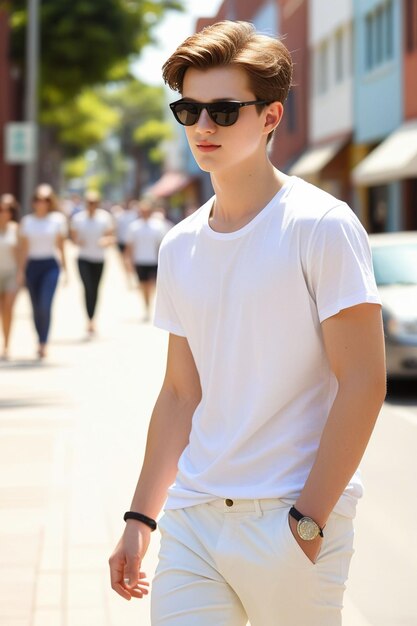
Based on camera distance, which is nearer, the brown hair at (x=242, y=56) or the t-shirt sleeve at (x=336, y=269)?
the t-shirt sleeve at (x=336, y=269)

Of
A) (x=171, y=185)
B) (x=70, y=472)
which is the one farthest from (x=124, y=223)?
(x=171, y=185)

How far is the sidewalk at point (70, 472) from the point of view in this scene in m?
5.58

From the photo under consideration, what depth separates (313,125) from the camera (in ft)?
144

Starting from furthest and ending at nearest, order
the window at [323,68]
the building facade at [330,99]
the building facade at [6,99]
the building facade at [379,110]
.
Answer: the window at [323,68] → the building facade at [6,99] → the building facade at [330,99] → the building facade at [379,110]

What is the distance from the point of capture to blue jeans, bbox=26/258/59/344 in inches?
607

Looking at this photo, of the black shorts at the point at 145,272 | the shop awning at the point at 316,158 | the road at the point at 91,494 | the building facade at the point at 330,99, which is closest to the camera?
the road at the point at 91,494

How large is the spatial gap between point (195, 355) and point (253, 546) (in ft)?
1.44

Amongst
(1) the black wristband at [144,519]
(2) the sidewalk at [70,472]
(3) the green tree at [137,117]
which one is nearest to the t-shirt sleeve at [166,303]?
(1) the black wristband at [144,519]

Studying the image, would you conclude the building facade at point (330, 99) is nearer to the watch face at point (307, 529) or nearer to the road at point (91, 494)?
the road at point (91, 494)

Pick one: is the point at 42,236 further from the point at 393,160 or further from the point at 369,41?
the point at 369,41

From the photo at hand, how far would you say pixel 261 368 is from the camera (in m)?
2.91

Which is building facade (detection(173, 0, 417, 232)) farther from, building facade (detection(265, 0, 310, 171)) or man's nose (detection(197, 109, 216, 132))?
man's nose (detection(197, 109, 216, 132))

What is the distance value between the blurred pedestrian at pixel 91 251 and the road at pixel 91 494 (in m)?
3.23

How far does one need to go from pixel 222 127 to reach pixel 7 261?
41.7 ft
